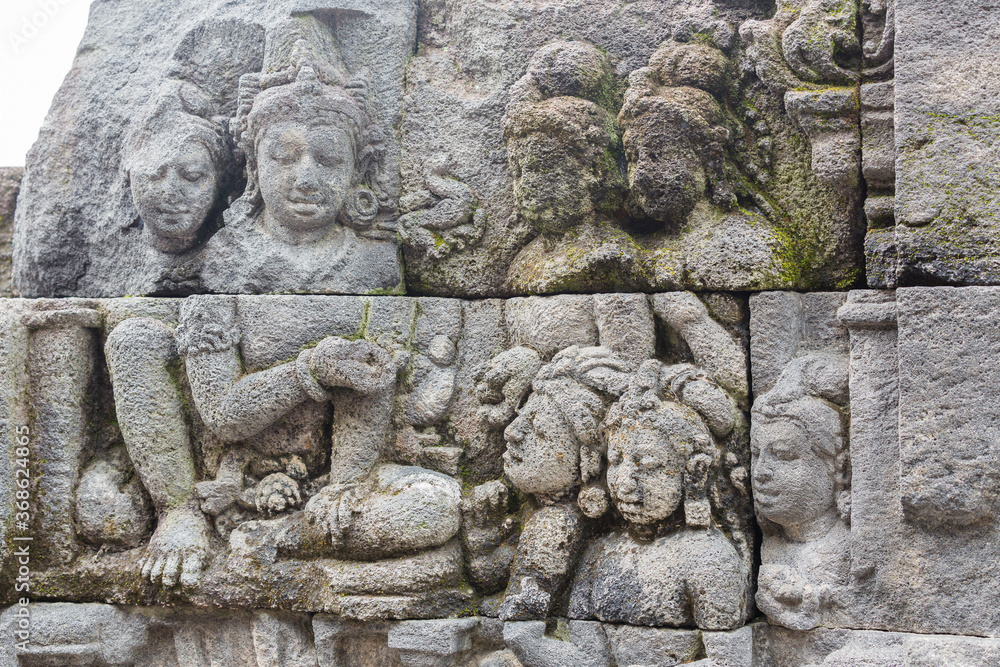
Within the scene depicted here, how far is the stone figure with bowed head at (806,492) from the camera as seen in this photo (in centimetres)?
310

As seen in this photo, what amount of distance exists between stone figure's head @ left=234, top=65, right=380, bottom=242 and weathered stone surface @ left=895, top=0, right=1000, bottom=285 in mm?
2172

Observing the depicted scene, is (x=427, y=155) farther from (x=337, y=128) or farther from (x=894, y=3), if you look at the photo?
(x=894, y=3)

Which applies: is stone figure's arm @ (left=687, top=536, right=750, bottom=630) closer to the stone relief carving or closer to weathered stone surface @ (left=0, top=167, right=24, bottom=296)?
the stone relief carving

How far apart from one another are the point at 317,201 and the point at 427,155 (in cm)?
56

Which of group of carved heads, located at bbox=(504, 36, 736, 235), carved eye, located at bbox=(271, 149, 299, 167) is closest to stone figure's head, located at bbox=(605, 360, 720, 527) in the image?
group of carved heads, located at bbox=(504, 36, 736, 235)

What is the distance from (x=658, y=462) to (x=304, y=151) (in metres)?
1.95

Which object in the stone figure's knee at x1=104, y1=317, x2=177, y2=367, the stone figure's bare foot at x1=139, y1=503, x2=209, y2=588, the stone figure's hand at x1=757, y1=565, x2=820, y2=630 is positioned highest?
the stone figure's knee at x1=104, y1=317, x2=177, y2=367

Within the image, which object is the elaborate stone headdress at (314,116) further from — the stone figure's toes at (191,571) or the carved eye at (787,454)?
the carved eye at (787,454)

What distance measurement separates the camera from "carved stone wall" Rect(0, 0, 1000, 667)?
3.03m

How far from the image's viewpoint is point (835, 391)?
126 inches

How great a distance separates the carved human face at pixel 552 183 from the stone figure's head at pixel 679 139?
0.68ft

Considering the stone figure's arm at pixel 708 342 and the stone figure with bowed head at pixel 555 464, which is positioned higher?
the stone figure's arm at pixel 708 342

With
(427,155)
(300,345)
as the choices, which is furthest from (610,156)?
(300,345)

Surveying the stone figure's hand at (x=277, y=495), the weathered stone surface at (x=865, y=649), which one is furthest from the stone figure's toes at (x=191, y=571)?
the weathered stone surface at (x=865, y=649)
